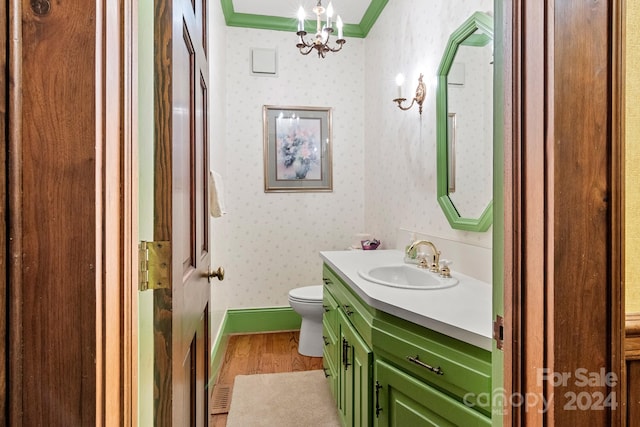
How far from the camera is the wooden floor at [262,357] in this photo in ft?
8.31

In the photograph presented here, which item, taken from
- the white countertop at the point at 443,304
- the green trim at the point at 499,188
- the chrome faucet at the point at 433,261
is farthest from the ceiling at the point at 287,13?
the green trim at the point at 499,188

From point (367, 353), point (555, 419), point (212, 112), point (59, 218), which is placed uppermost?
point (212, 112)

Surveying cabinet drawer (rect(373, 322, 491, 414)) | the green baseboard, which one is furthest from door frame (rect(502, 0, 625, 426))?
the green baseboard

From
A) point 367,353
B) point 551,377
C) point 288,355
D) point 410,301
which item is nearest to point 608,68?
point 551,377

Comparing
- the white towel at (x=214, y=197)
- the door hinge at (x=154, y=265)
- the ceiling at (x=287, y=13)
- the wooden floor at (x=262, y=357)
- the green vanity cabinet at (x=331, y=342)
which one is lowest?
the wooden floor at (x=262, y=357)

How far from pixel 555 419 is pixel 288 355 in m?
2.33

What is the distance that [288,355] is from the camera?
2773 millimetres

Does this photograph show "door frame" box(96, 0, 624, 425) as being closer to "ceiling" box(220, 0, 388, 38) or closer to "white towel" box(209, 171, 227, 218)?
"white towel" box(209, 171, 227, 218)

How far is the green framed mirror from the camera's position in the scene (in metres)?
1.61

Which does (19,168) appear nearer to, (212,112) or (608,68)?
(608,68)

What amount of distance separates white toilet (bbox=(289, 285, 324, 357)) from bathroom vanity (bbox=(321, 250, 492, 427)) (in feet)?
2.84

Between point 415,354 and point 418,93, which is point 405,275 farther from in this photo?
point 418,93

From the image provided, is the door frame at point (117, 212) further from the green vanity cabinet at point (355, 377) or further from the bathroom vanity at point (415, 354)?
the green vanity cabinet at point (355, 377)

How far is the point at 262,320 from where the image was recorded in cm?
321
